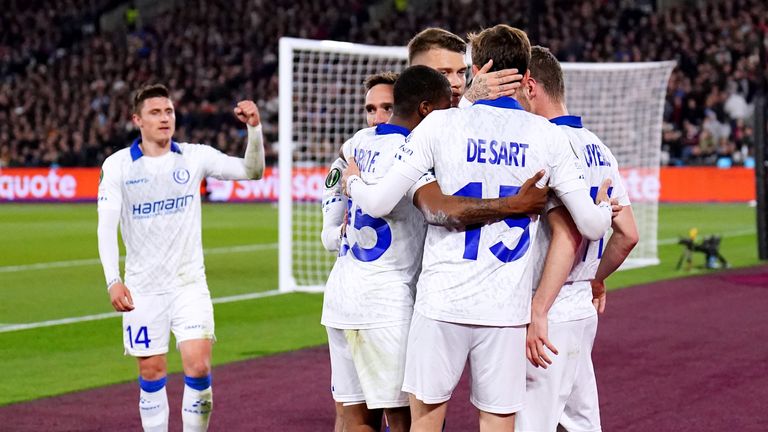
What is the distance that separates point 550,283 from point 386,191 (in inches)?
26.9

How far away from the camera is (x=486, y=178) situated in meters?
4.34

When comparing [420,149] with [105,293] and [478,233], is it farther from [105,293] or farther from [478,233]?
[105,293]

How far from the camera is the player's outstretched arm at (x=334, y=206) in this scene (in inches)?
203

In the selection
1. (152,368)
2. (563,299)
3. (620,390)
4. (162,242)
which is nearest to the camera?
(563,299)

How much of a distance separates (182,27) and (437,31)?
3906 cm

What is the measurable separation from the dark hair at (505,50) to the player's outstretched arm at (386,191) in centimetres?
48

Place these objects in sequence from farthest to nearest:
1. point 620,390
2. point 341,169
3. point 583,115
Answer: point 583,115 < point 620,390 < point 341,169

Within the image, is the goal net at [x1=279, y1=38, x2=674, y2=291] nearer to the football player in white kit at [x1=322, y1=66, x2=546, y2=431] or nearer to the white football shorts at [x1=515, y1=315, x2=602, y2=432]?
the football player in white kit at [x1=322, y1=66, x2=546, y2=431]

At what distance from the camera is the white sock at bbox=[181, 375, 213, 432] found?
636cm

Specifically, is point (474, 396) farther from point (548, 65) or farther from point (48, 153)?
point (48, 153)

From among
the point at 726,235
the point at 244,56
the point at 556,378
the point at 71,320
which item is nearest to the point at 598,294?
the point at 556,378

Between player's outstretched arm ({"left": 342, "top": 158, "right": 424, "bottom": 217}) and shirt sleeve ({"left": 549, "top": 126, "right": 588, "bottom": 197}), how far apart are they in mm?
466

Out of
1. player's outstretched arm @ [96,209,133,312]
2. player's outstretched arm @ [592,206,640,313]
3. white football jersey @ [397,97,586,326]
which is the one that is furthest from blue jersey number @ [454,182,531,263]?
player's outstretched arm @ [96,209,133,312]

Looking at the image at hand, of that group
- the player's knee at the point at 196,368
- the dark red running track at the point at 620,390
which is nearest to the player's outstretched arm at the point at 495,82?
the player's knee at the point at 196,368
